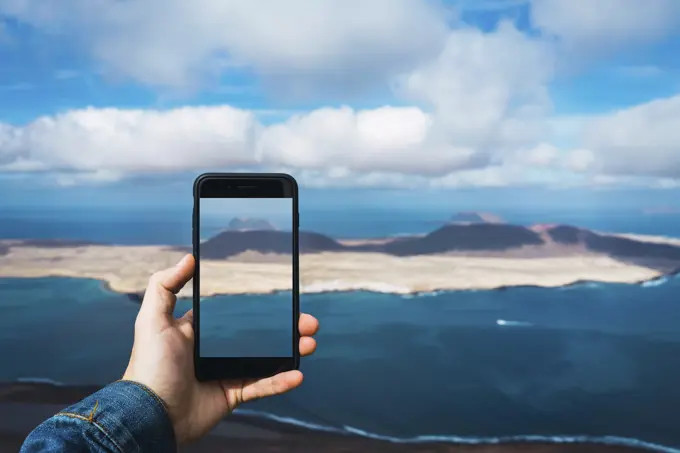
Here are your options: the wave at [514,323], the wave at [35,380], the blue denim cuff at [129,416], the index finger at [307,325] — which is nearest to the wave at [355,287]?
the wave at [514,323]

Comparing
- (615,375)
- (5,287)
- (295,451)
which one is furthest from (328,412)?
(5,287)

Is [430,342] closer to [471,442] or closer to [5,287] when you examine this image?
[471,442]

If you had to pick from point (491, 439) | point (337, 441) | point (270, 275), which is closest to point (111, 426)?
point (270, 275)

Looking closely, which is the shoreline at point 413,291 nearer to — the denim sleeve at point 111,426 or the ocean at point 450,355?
the ocean at point 450,355

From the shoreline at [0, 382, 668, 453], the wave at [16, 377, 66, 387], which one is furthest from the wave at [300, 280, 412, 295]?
the wave at [16, 377, 66, 387]

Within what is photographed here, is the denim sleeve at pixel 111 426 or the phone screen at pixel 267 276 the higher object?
the phone screen at pixel 267 276

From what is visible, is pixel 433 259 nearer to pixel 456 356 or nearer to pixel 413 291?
pixel 413 291
